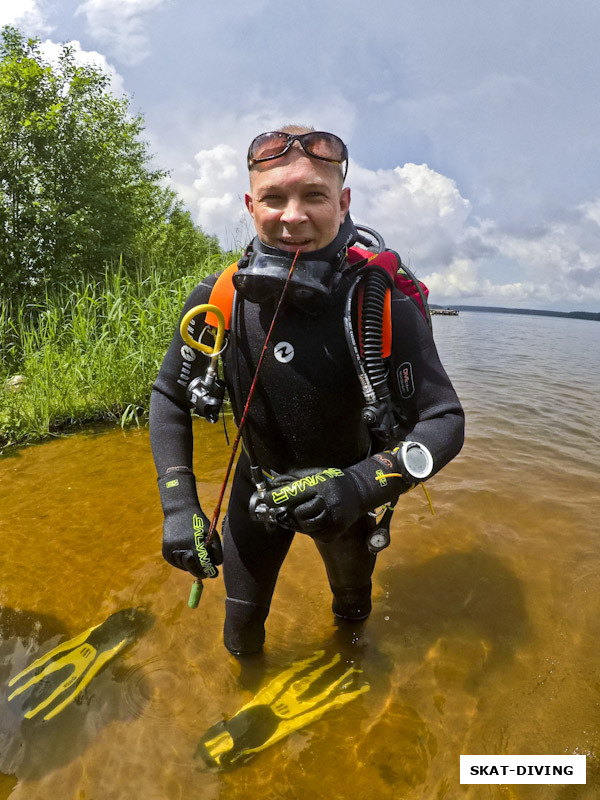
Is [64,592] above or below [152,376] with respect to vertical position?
below

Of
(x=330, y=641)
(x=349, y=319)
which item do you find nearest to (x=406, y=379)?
(x=349, y=319)

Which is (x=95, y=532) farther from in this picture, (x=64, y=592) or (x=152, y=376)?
(x=152, y=376)

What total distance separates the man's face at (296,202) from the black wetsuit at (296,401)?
8.4 inches

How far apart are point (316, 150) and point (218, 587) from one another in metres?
2.45

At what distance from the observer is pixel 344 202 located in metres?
1.79

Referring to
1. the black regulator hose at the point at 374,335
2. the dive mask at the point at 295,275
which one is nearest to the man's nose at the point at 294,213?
the dive mask at the point at 295,275

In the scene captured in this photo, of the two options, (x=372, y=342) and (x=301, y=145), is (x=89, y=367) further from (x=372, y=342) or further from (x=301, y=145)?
(x=372, y=342)

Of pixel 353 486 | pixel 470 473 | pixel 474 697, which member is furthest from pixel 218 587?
pixel 470 473

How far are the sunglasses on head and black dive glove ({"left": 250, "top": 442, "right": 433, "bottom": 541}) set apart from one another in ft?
3.54

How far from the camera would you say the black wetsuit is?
163 centimetres

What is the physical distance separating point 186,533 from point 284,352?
0.74 meters

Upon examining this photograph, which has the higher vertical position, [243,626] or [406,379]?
[406,379]

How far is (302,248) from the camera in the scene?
1.64 metres

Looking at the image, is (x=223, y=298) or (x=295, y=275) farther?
(x=223, y=298)
